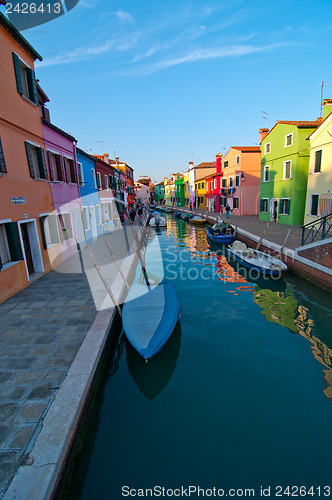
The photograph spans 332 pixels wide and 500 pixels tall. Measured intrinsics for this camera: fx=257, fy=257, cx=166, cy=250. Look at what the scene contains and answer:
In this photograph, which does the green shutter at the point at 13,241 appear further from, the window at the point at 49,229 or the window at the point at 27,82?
the window at the point at 27,82

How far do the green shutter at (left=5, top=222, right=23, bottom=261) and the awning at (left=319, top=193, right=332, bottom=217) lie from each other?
54.6ft

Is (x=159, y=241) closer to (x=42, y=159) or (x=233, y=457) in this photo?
(x=42, y=159)

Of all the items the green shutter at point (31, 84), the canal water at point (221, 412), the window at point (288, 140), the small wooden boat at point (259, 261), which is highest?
the green shutter at point (31, 84)

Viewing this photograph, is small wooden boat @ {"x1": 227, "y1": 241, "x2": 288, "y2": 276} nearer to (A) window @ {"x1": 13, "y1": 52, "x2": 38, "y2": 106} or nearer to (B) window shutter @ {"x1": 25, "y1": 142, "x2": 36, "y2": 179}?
(B) window shutter @ {"x1": 25, "y1": 142, "x2": 36, "y2": 179}

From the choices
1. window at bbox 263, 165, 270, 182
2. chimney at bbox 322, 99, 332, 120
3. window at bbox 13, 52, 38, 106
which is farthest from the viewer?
window at bbox 263, 165, 270, 182

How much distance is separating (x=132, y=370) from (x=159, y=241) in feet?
59.8

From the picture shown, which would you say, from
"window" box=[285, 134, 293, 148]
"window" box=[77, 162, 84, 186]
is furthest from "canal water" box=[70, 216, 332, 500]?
"window" box=[285, 134, 293, 148]

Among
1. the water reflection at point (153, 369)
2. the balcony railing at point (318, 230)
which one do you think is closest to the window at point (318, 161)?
the balcony railing at point (318, 230)

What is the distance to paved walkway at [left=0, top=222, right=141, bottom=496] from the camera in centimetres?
358

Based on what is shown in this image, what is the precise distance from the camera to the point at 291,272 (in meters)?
12.6

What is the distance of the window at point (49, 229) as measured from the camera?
10758mm

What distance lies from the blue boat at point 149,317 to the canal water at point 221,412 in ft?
2.56

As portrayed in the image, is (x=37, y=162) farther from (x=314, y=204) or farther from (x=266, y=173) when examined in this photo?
(x=266, y=173)

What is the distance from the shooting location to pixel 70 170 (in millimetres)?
14812
